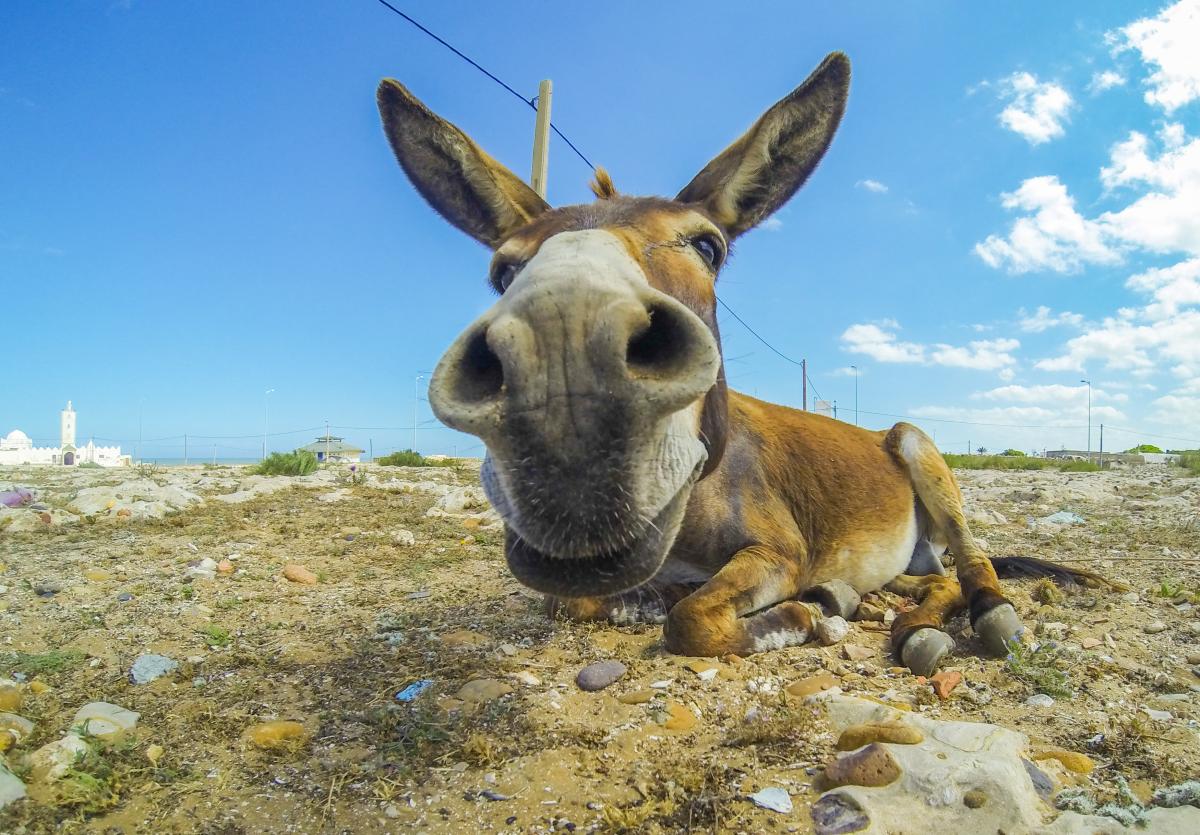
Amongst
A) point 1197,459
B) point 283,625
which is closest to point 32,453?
point 283,625

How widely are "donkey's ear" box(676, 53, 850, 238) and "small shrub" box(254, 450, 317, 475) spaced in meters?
11.5

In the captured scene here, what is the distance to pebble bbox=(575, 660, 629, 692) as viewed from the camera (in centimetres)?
266

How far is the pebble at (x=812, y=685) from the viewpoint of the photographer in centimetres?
254

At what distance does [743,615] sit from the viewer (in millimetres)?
3457

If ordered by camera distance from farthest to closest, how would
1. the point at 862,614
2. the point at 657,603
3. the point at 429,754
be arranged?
the point at 862,614, the point at 657,603, the point at 429,754

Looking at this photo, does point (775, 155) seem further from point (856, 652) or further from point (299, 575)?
point (299, 575)

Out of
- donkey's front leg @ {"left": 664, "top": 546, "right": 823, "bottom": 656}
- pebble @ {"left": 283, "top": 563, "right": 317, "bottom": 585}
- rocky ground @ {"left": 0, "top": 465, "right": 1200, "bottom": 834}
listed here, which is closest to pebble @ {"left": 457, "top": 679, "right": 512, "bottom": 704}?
rocky ground @ {"left": 0, "top": 465, "right": 1200, "bottom": 834}

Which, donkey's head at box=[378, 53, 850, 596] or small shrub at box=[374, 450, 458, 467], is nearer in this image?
donkey's head at box=[378, 53, 850, 596]

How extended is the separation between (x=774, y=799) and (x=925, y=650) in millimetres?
1551

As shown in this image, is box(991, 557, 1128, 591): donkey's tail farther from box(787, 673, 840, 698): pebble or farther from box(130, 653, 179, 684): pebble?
box(130, 653, 179, 684): pebble

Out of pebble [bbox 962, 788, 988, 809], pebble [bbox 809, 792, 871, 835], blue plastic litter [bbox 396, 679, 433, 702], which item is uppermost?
pebble [bbox 962, 788, 988, 809]

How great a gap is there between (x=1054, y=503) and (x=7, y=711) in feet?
38.0

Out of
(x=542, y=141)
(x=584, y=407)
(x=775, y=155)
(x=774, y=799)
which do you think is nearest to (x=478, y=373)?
(x=584, y=407)

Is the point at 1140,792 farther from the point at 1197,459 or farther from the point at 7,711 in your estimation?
the point at 1197,459
